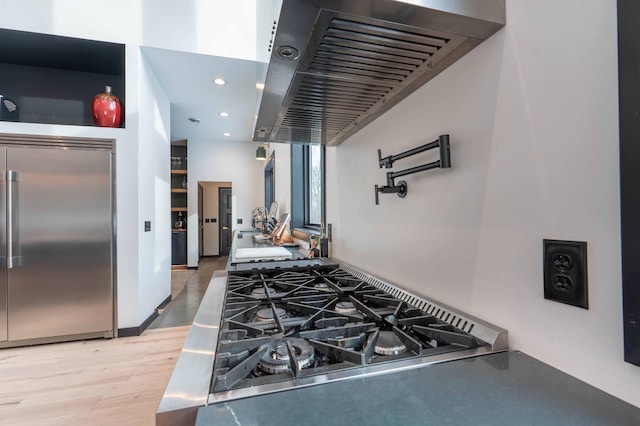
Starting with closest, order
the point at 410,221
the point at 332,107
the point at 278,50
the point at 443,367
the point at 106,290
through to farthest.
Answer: the point at 443,367, the point at 278,50, the point at 410,221, the point at 332,107, the point at 106,290

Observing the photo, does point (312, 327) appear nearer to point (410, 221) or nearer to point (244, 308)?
point (244, 308)

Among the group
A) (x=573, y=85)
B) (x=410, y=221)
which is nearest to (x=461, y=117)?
(x=573, y=85)

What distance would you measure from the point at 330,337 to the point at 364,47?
2.48ft

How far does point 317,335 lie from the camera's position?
2.34 ft

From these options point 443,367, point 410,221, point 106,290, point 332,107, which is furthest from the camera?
point 106,290

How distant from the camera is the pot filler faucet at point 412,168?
863 millimetres

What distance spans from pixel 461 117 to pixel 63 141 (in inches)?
→ 118

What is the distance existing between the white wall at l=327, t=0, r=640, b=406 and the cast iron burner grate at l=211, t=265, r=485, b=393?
156 millimetres

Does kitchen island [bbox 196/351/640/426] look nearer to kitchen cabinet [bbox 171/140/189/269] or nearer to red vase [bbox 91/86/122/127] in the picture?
red vase [bbox 91/86/122/127]

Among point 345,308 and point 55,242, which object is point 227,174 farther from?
point 345,308

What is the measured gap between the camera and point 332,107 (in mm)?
1207

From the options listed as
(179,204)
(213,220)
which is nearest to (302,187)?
(179,204)

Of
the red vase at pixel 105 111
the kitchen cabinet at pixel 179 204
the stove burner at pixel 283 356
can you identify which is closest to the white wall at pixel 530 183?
the stove burner at pixel 283 356

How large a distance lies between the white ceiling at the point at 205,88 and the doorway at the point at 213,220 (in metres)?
2.80
